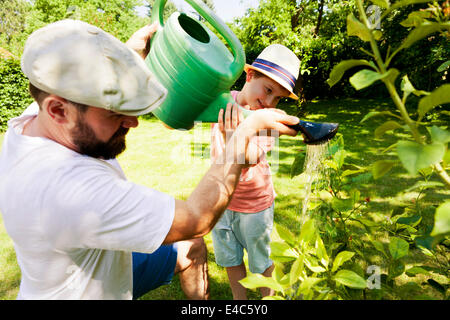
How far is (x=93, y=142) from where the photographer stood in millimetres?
1212

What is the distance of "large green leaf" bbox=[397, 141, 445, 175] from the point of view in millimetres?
575

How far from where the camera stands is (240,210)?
7.05 feet

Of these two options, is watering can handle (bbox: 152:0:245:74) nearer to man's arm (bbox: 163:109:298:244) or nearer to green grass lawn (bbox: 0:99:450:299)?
man's arm (bbox: 163:109:298:244)

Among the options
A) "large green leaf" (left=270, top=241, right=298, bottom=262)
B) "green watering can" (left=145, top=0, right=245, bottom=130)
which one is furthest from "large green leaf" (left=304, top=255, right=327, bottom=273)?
"green watering can" (left=145, top=0, right=245, bottom=130)

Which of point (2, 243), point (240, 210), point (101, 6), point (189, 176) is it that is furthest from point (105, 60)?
point (101, 6)

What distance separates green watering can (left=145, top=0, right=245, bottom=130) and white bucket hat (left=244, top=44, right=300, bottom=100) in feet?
1.94

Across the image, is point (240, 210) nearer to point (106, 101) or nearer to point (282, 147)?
point (106, 101)

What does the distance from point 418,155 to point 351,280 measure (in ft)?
1.60

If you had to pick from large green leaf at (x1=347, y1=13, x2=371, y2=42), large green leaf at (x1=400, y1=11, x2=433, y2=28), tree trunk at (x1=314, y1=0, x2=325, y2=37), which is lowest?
large green leaf at (x1=347, y1=13, x2=371, y2=42)

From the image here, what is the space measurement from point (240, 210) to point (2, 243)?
3.06 metres

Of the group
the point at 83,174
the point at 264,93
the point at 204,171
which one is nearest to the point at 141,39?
the point at 264,93

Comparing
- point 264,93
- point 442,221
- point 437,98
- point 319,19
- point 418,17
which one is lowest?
point 442,221

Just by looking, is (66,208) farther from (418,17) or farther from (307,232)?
(418,17)

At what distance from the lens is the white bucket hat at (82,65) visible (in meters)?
1.04
